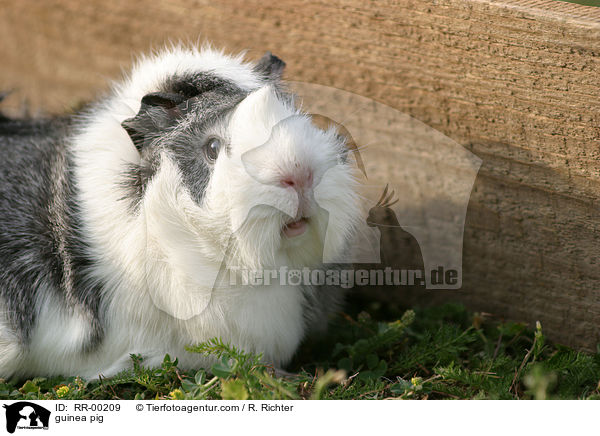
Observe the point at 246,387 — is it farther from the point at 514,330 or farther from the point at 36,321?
the point at 514,330

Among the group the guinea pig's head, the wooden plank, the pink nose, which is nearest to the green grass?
the wooden plank

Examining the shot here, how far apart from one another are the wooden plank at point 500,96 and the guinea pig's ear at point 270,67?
1.53 ft

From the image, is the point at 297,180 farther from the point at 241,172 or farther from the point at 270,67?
the point at 270,67

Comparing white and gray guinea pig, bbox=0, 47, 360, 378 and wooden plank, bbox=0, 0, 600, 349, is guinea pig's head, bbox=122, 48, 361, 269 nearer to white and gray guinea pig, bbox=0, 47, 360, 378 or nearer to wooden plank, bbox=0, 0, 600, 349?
white and gray guinea pig, bbox=0, 47, 360, 378

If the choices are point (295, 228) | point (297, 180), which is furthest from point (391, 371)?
point (297, 180)

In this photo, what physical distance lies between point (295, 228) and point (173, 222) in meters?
0.41

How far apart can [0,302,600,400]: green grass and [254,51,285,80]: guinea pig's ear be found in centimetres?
100

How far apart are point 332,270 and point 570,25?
3.89 ft
